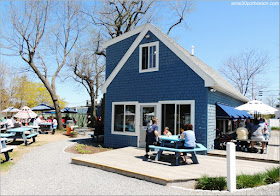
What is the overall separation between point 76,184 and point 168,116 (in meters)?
5.73

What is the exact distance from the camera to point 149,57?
11.2 m

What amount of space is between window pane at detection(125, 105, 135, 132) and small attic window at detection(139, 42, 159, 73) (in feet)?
6.90

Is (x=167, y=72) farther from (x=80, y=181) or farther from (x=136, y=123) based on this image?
(x=80, y=181)

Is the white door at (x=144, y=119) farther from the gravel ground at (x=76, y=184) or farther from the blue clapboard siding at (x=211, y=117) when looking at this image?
the gravel ground at (x=76, y=184)

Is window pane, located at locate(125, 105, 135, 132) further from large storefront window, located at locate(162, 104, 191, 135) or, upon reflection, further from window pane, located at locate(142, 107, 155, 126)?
large storefront window, located at locate(162, 104, 191, 135)

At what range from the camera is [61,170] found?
23.6 feet

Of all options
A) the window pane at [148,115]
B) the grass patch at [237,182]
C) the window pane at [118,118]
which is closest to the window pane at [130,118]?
the window pane at [118,118]

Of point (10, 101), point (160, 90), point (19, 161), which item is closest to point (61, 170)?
→ point (19, 161)

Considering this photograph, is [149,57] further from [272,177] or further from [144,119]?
[272,177]

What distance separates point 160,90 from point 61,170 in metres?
5.76

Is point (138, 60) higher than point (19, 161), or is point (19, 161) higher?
point (138, 60)

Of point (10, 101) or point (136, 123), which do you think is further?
point (10, 101)

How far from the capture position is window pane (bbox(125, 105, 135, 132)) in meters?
11.4

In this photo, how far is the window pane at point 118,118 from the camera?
11773 mm
